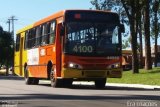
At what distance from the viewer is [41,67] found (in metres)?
28.5

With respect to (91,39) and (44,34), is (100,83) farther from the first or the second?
(44,34)

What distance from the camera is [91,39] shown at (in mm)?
24719

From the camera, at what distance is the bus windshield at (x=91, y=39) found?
24578 millimetres

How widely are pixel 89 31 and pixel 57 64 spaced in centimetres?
230

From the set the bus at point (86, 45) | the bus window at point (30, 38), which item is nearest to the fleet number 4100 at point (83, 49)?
the bus at point (86, 45)

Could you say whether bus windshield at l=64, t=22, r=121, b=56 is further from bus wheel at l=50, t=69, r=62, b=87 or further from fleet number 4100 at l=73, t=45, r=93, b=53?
bus wheel at l=50, t=69, r=62, b=87

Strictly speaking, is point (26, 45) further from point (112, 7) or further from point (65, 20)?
point (112, 7)

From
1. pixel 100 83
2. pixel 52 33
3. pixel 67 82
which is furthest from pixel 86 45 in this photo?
pixel 67 82

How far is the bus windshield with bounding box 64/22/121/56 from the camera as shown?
80.6 ft

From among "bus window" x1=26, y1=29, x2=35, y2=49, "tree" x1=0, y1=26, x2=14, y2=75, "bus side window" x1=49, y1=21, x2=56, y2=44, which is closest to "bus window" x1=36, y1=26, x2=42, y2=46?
"bus window" x1=26, y1=29, x2=35, y2=49

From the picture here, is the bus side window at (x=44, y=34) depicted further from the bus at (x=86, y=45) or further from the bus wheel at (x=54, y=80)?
the bus wheel at (x=54, y=80)

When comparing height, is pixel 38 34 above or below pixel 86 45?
above

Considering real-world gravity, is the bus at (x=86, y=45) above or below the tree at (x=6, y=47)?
below

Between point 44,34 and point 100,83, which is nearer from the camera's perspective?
point 100,83
